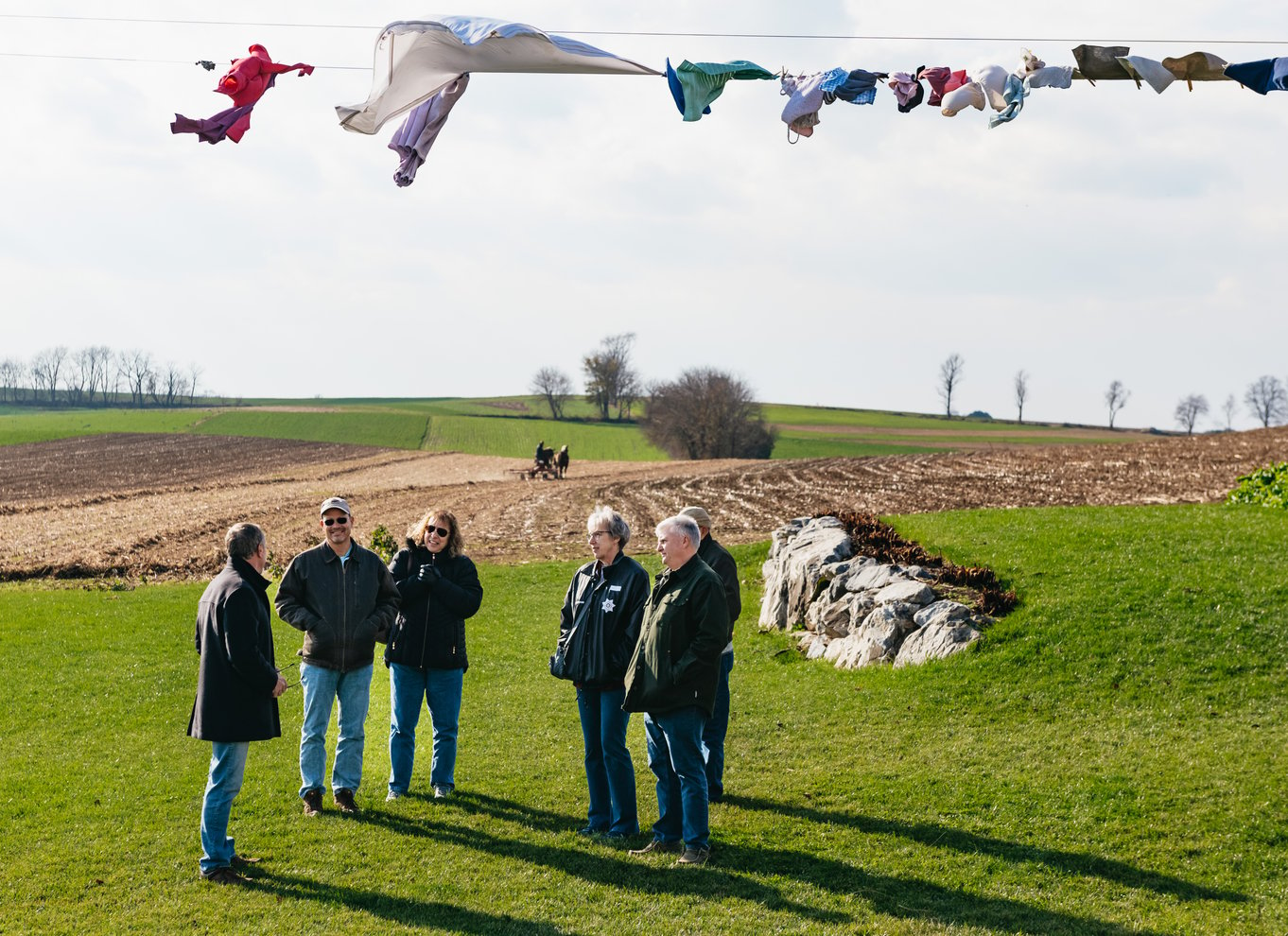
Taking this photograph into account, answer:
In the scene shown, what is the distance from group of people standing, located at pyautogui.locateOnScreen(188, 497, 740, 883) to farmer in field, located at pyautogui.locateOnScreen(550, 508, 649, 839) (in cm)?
1

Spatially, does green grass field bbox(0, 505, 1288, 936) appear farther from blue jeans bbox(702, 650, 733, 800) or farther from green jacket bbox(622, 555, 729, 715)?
green jacket bbox(622, 555, 729, 715)

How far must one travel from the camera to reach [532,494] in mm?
37688

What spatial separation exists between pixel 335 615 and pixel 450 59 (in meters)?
4.10

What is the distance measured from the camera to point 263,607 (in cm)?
714

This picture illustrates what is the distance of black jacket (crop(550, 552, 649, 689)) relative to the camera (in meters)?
7.67

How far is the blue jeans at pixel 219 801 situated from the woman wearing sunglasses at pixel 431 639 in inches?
63.2

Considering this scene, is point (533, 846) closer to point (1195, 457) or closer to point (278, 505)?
point (278, 505)

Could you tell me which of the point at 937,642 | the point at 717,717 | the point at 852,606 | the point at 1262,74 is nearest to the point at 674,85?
the point at 1262,74

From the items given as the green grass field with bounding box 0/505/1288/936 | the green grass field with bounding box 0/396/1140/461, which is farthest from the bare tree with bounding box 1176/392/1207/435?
the green grass field with bounding box 0/505/1288/936

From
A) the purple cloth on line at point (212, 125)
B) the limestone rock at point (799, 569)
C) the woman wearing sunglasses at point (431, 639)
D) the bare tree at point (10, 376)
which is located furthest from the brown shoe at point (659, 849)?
the bare tree at point (10, 376)

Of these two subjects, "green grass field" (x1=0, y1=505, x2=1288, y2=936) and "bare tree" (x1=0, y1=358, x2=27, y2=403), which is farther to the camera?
"bare tree" (x1=0, y1=358, x2=27, y2=403)

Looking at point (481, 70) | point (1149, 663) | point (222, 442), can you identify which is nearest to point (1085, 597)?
point (1149, 663)

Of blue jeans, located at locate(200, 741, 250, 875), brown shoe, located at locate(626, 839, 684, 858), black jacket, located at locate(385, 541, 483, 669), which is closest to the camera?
blue jeans, located at locate(200, 741, 250, 875)

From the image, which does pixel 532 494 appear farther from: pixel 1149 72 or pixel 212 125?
pixel 1149 72
